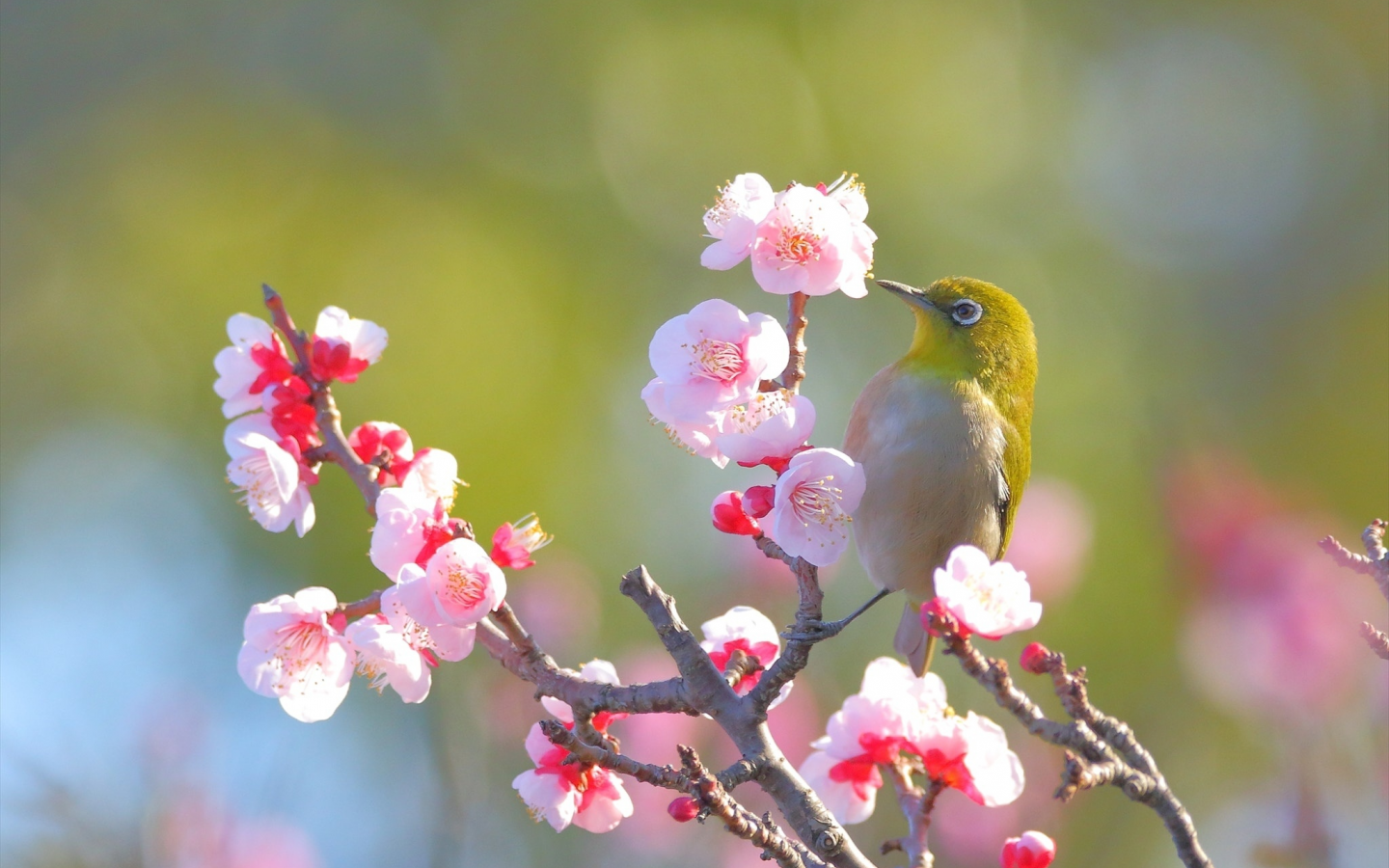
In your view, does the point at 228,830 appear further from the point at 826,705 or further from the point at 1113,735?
the point at 1113,735

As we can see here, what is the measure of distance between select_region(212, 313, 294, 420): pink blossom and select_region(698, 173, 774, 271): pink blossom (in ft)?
2.82

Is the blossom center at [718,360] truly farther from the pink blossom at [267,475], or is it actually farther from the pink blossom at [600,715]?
the pink blossom at [267,475]

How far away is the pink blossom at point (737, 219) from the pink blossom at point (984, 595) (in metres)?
0.66

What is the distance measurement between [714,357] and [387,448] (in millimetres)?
705

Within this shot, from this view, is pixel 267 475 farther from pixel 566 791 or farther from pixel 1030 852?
pixel 1030 852

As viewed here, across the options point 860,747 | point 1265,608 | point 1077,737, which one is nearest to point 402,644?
point 860,747

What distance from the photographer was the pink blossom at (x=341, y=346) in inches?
86.5

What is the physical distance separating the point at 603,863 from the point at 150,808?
170 cm

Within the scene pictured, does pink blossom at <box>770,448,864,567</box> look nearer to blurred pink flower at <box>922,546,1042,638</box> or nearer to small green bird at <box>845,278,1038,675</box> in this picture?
blurred pink flower at <box>922,546,1042,638</box>

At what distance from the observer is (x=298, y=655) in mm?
2098

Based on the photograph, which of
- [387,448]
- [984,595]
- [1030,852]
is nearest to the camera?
[984,595]

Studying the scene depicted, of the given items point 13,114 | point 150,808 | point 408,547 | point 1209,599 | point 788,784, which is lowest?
point 13,114

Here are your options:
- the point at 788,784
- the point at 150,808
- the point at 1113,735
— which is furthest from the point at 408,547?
the point at 150,808

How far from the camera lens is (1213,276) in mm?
12734
